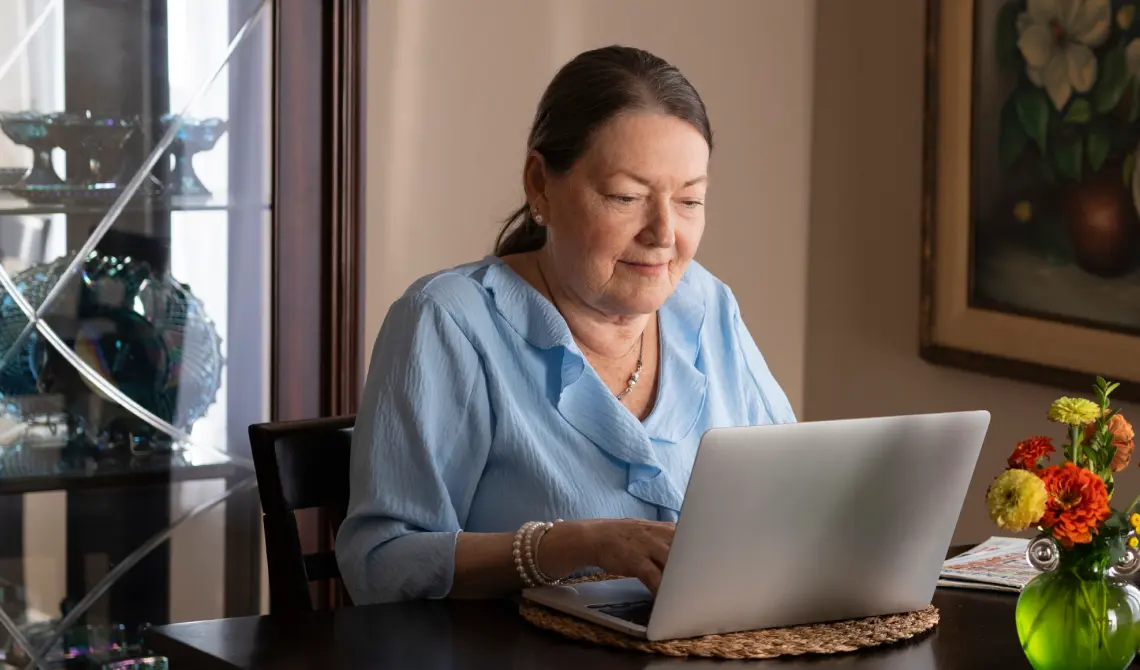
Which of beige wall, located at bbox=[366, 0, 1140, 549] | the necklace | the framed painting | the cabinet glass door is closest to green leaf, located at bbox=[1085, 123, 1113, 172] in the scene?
the framed painting

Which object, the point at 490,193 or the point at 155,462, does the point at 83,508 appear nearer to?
the point at 155,462

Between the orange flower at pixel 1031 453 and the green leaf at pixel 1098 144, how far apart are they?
4.95 ft

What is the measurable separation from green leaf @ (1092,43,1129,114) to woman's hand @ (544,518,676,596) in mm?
1546

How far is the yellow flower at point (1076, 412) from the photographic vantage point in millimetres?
1254

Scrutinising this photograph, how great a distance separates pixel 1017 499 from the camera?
4.02ft

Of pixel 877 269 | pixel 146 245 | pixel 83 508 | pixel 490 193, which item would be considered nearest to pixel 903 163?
pixel 877 269

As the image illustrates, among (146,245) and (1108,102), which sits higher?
(1108,102)

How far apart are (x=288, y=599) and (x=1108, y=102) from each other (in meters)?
1.70

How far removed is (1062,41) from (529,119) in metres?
1.03

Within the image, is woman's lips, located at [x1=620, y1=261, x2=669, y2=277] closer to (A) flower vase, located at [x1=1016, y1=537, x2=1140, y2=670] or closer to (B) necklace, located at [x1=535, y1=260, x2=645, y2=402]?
(B) necklace, located at [x1=535, y1=260, x2=645, y2=402]

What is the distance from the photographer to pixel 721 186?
11.0 feet

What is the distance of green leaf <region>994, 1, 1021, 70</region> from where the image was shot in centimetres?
283

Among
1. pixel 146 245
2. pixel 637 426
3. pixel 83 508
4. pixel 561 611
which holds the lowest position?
pixel 83 508

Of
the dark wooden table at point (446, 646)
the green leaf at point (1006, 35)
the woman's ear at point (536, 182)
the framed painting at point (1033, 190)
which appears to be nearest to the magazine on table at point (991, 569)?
the dark wooden table at point (446, 646)
